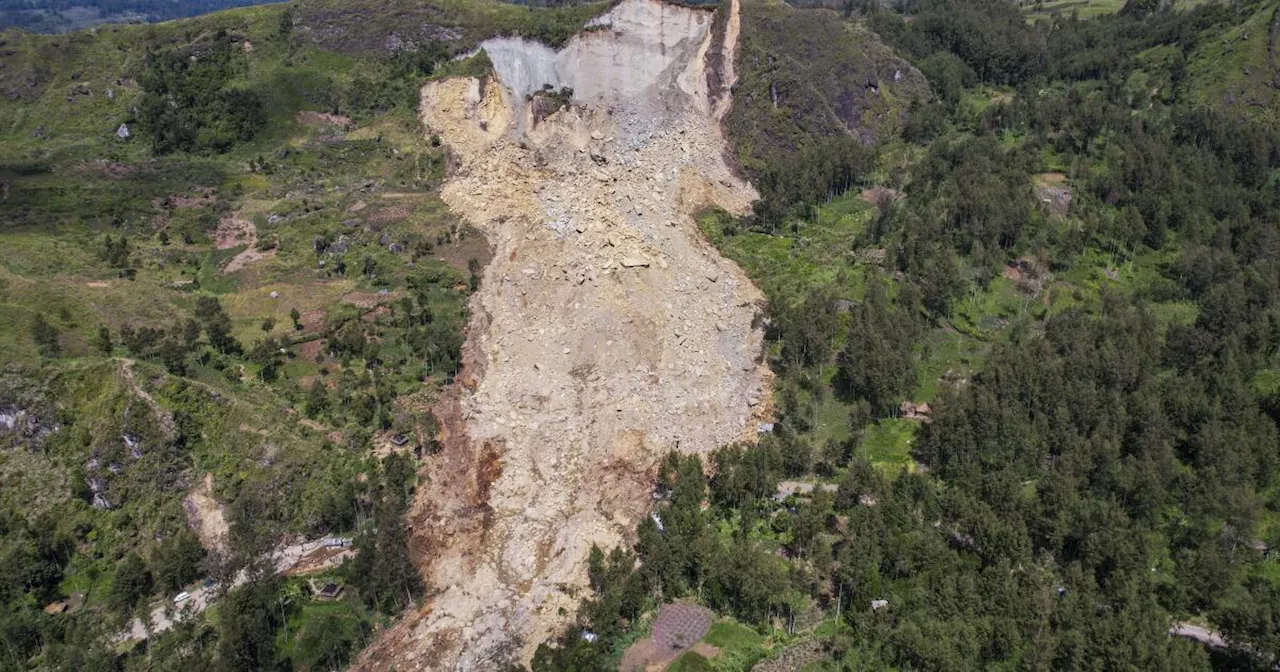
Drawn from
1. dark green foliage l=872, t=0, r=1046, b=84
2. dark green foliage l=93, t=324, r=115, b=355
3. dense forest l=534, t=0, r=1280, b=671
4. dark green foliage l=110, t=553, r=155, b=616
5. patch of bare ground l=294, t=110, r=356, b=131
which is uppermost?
dark green foliage l=872, t=0, r=1046, b=84

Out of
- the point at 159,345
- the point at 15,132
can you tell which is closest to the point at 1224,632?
the point at 159,345

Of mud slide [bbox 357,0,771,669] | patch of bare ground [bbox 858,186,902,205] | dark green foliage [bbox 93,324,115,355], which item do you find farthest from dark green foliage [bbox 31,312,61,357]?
patch of bare ground [bbox 858,186,902,205]

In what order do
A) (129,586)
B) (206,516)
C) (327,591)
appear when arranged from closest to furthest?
1. (129,586)
2. (327,591)
3. (206,516)

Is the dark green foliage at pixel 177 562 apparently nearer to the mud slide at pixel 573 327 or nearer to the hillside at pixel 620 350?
the hillside at pixel 620 350

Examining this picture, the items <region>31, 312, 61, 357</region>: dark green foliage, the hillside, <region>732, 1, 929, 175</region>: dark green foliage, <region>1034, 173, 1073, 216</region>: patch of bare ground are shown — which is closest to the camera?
the hillside

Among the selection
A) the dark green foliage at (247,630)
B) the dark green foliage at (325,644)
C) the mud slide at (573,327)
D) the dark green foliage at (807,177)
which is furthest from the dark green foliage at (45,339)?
the dark green foliage at (807,177)

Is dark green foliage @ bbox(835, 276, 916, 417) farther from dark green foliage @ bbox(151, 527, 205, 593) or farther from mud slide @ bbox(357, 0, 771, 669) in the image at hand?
dark green foliage @ bbox(151, 527, 205, 593)

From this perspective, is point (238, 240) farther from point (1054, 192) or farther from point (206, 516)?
point (1054, 192)

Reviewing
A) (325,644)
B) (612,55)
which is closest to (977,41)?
(612,55)
